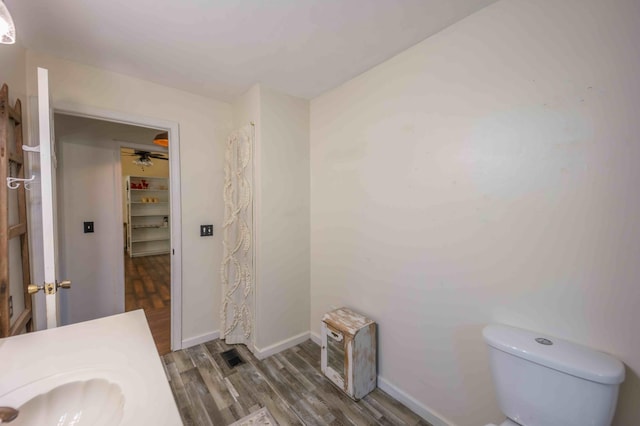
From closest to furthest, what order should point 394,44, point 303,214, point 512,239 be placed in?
point 512,239 → point 394,44 → point 303,214

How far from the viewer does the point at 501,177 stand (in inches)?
47.5

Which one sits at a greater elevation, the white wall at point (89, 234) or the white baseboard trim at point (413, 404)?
the white wall at point (89, 234)

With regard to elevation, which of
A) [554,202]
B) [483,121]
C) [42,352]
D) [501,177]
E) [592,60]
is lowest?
[42,352]

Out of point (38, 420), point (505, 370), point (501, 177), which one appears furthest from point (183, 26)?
point (505, 370)

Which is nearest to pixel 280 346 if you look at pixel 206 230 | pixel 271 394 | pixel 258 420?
pixel 271 394

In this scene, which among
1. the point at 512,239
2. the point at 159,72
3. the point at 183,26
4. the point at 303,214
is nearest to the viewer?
the point at 512,239

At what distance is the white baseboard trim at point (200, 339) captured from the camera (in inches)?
88.4

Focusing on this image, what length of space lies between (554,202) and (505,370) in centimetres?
75

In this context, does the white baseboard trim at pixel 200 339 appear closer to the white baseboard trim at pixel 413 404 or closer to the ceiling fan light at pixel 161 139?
the white baseboard trim at pixel 413 404

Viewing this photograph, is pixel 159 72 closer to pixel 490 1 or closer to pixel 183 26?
pixel 183 26

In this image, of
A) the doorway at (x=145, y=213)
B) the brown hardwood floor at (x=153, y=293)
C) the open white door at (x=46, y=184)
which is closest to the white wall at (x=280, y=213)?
the brown hardwood floor at (x=153, y=293)

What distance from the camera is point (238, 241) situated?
223cm

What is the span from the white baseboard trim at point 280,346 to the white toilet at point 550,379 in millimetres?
1645

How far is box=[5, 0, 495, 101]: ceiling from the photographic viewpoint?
4.04 ft
